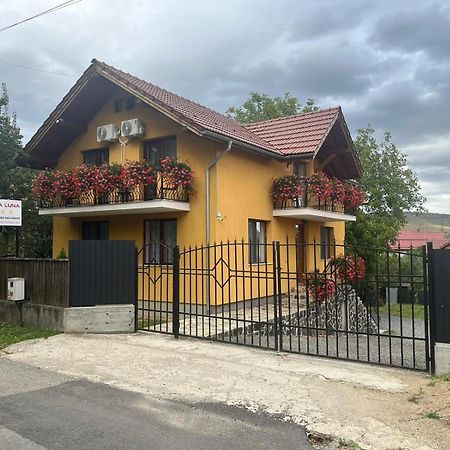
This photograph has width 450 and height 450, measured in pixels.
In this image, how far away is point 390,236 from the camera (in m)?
26.2

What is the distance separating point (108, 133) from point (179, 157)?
2.80 meters

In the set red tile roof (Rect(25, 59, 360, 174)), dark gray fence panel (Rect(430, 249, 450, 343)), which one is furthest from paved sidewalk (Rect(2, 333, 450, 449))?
red tile roof (Rect(25, 59, 360, 174))

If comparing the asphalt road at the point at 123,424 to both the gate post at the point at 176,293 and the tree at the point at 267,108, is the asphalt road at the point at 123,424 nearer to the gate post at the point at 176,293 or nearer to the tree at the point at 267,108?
the gate post at the point at 176,293

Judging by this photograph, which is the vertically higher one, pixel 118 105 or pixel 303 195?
pixel 118 105

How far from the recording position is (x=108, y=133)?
14.7m

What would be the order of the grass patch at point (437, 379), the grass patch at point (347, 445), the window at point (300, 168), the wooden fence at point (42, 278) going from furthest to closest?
1. the window at point (300, 168)
2. the wooden fence at point (42, 278)
3. the grass patch at point (437, 379)
4. the grass patch at point (347, 445)

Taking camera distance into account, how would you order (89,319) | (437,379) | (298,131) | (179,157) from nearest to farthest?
(437,379) < (89,319) < (179,157) < (298,131)

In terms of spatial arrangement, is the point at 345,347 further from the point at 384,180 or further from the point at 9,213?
the point at 384,180

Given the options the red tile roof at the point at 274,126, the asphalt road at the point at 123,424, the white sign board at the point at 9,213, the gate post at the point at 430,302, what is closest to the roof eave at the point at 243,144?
the red tile roof at the point at 274,126

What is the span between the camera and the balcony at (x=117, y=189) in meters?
12.6

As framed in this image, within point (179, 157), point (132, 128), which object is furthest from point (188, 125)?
point (132, 128)

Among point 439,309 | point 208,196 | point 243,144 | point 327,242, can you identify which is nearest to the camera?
point 439,309

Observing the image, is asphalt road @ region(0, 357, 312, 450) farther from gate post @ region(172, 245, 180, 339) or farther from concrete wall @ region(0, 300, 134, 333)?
concrete wall @ region(0, 300, 134, 333)

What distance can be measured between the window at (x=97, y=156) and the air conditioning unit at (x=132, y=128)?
1.58 metres
